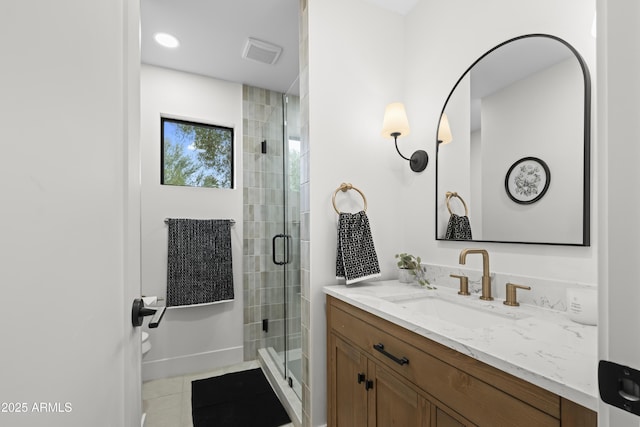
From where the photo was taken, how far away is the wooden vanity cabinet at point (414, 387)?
2.15 ft

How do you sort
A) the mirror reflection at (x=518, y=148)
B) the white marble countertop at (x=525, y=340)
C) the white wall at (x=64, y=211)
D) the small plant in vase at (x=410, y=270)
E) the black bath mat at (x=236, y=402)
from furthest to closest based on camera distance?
the black bath mat at (x=236, y=402), the small plant in vase at (x=410, y=270), the mirror reflection at (x=518, y=148), the white marble countertop at (x=525, y=340), the white wall at (x=64, y=211)

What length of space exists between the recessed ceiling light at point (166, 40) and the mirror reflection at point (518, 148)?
1997mm

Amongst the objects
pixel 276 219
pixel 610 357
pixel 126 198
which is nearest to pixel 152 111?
pixel 276 219

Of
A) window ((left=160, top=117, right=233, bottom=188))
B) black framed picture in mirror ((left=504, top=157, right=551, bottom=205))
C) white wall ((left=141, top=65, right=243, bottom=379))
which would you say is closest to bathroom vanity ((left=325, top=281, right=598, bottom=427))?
black framed picture in mirror ((left=504, top=157, right=551, bottom=205))

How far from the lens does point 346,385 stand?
53.4 inches

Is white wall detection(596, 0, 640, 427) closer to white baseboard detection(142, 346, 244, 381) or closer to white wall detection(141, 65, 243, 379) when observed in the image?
white wall detection(141, 65, 243, 379)

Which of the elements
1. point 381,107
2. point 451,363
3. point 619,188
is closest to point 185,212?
point 381,107

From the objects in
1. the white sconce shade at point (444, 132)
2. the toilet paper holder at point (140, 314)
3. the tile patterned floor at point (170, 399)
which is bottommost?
the tile patterned floor at point (170, 399)

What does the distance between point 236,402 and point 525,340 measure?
190 centimetres

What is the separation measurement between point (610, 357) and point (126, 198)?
957 millimetres

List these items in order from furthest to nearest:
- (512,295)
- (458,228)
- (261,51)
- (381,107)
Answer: (261,51), (381,107), (458,228), (512,295)

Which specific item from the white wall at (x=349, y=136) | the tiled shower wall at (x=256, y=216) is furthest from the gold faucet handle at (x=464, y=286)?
the tiled shower wall at (x=256, y=216)

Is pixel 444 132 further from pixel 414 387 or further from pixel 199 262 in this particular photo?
pixel 199 262

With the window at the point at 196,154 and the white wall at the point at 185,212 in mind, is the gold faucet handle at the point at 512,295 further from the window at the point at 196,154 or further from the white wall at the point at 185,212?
the window at the point at 196,154
